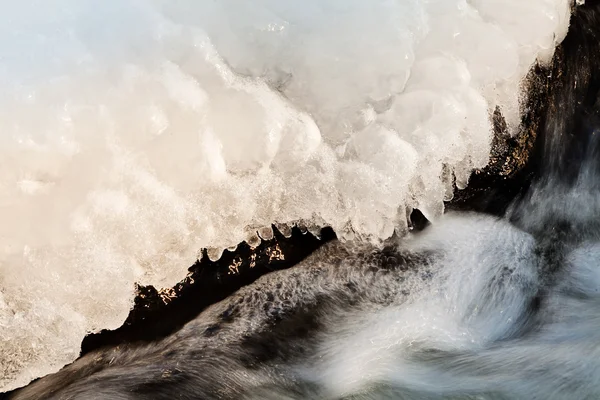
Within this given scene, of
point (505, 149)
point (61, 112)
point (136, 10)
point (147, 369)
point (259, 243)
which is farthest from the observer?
point (505, 149)

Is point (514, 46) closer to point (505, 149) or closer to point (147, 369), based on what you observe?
point (505, 149)

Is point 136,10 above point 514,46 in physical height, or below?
above

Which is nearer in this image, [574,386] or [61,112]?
[61,112]

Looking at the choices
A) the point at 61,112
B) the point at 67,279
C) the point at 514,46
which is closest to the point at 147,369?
the point at 67,279

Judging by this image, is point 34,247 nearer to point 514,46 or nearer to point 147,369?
point 147,369

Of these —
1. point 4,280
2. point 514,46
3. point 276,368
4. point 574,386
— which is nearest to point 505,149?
point 514,46

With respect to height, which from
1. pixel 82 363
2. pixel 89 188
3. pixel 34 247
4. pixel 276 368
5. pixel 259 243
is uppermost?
pixel 89 188

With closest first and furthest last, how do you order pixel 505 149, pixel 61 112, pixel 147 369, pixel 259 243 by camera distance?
1. pixel 61 112
2. pixel 147 369
3. pixel 259 243
4. pixel 505 149
